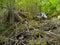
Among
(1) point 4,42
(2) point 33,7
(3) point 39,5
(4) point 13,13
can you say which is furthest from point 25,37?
(3) point 39,5

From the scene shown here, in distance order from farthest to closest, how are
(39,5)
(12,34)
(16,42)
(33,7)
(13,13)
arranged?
(39,5), (33,7), (13,13), (12,34), (16,42)

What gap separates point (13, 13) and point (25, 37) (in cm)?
88

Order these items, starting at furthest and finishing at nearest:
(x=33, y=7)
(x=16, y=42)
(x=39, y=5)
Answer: (x=39, y=5), (x=33, y=7), (x=16, y=42)

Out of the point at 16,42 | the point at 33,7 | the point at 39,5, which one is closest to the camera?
the point at 16,42

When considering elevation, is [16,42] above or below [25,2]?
below

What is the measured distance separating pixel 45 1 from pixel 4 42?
465cm

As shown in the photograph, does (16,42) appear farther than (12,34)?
No

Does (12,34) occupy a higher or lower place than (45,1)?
lower

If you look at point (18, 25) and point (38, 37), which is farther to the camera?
point (18, 25)

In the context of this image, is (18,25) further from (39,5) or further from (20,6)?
(39,5)

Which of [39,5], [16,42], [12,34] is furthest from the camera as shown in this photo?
[39,5]

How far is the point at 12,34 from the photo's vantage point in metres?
4.77

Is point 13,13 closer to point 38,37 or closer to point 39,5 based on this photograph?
point 38,37

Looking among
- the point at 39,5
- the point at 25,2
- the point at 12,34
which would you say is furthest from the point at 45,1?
the point at 12,34
